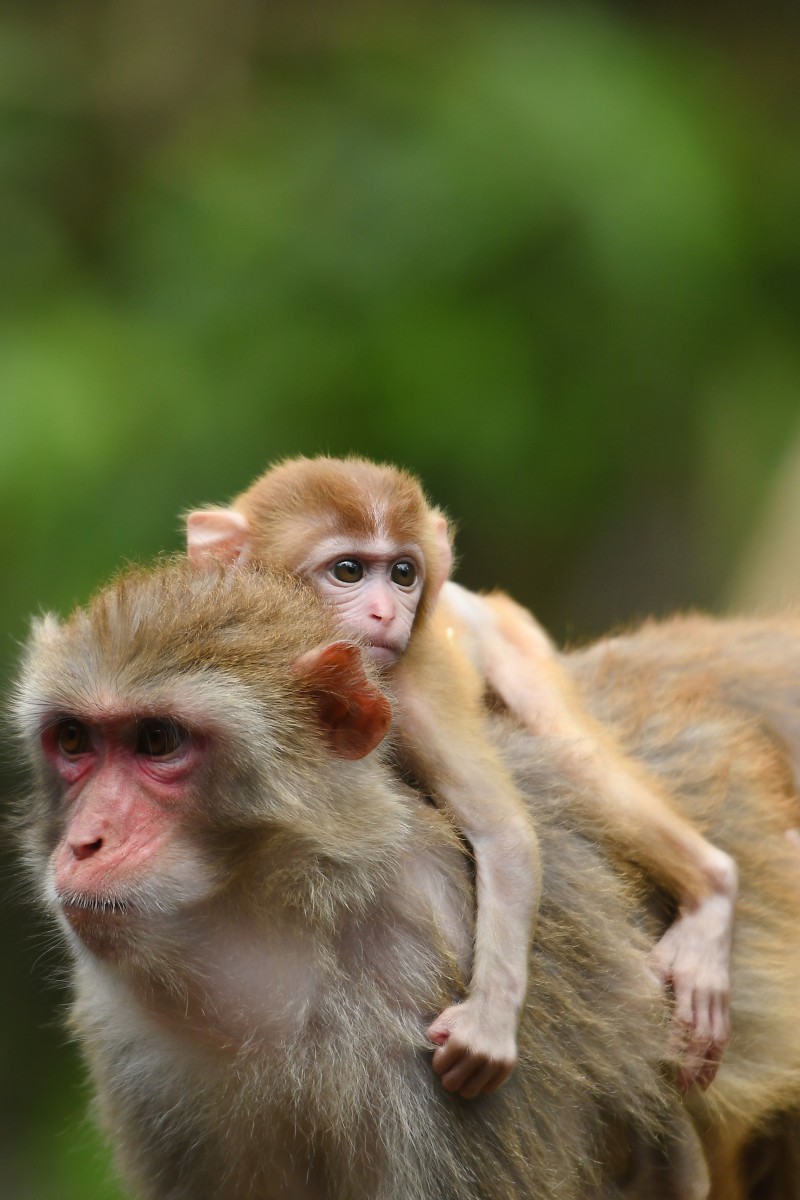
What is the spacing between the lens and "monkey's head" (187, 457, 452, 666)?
4.18m

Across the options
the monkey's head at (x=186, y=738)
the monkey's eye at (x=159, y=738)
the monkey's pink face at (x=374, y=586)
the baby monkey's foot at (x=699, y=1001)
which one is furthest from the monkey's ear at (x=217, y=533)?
the baby monkey's foot at (x=699, y=1001)

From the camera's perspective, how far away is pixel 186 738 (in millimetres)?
3684

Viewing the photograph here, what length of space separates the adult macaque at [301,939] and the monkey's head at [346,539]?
0.18 meters

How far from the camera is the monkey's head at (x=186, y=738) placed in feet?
11.8

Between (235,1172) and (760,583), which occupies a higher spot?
(760,583)

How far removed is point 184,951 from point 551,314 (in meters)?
6.37

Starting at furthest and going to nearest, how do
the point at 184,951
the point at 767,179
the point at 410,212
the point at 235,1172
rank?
the point at 767,179, the point at 410,212, the point at 235,1172, the point at 184,951

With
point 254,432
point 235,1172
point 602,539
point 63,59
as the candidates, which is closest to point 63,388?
point 254,432

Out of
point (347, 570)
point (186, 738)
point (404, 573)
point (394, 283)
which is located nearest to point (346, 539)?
point (347, 570)

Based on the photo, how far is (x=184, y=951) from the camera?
3773 millimetres

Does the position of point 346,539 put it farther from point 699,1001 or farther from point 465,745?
point 699,1001

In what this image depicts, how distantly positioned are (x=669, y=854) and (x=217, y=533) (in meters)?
1.59

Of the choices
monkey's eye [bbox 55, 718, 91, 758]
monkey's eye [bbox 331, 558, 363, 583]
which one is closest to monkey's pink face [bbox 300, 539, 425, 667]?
monkey's eye [bbox 331, 558, 363, 583]

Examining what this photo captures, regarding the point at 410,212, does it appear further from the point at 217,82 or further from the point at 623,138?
the point at 217,82
